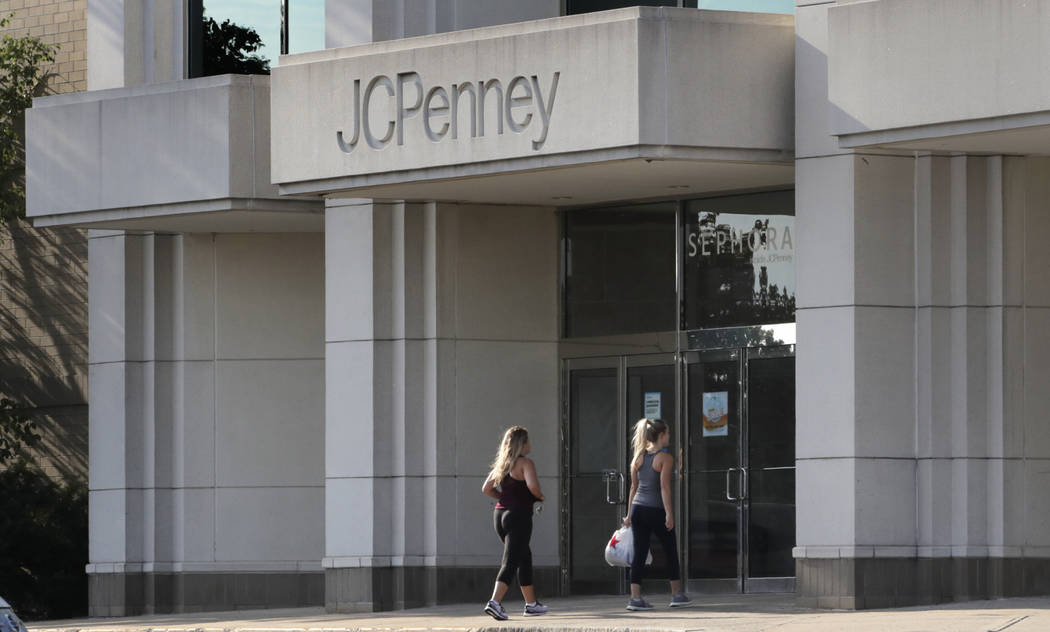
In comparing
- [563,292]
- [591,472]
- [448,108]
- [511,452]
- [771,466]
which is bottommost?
[591,472]

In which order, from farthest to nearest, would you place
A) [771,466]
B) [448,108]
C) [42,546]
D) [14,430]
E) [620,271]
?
[14,430] → [42,546] → [620,271] → [771,466] → [448,108]

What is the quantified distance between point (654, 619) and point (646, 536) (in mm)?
1095

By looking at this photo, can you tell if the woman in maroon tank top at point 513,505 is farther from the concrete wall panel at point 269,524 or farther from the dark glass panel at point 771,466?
the concrete wall panel at point 269,524

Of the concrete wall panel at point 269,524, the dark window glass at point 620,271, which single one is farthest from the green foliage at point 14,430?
the dark window glass at point 620,271

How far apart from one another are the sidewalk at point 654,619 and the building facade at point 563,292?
0.53m

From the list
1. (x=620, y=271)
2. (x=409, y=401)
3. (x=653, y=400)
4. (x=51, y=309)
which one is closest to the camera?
(x=409, y=401)

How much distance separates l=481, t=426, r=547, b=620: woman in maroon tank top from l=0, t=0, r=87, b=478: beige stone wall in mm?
9227

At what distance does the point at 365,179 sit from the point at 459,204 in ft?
5.28

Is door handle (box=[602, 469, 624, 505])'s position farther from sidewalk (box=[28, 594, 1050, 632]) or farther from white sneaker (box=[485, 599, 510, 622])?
white sneaker (box=[485, 599, 510, 622])

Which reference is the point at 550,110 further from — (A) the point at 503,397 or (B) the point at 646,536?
(A) the point at 503,397

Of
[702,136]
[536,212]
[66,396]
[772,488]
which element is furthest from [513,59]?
[66,396]

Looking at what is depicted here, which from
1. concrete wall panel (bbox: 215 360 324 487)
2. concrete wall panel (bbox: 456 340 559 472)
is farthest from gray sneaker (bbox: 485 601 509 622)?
concrete wall panel (bbox: 215 360 324 487)

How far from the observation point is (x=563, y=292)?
20938mm

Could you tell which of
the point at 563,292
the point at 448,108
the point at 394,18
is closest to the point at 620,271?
the point at 563,292
